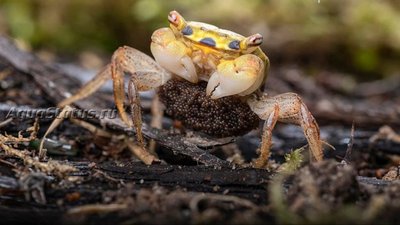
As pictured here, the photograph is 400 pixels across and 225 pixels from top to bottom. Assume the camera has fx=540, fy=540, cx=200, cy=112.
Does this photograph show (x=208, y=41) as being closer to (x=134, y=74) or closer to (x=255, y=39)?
(x=255, y=39)

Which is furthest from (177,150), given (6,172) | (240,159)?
(6,172)

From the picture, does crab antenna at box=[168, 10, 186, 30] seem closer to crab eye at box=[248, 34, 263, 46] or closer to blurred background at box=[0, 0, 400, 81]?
crab eye at box=[248, 34, 263, 46]

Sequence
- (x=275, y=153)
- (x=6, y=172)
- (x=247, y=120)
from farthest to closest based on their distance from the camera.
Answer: (x=275, y=153) → (x=247, y=120) → (x=6, y=172)

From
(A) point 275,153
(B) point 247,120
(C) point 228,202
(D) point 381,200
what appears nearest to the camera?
(D) point 381,200

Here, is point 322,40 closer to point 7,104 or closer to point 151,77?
point 151,77

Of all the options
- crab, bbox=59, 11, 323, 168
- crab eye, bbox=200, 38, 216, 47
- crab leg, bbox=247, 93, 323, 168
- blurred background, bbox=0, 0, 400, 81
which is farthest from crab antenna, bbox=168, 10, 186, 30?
blurred background, bbox=0, 0, 400, 81
